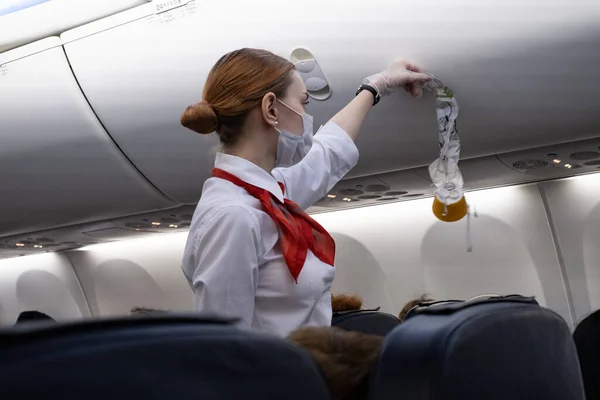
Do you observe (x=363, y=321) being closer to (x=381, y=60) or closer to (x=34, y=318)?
(x=381, y=60)

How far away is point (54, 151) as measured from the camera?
3943 millimetres

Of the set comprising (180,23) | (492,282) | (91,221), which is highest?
(180,23)

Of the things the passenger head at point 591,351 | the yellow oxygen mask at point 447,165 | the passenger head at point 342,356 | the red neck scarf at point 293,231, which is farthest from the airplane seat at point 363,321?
the passenger head at point 342,356

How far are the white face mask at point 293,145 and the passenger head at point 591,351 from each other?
1097 millimetres

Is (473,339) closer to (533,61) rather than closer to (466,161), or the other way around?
(533,61)

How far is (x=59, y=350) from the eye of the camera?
0.66 meters

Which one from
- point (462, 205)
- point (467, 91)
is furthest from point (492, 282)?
point (467, 91)

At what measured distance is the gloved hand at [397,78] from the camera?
2.81 metres

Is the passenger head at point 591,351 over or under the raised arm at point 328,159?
under

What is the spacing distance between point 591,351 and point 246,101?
1.42 metres

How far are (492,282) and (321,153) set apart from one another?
120 inches

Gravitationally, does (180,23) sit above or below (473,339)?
above

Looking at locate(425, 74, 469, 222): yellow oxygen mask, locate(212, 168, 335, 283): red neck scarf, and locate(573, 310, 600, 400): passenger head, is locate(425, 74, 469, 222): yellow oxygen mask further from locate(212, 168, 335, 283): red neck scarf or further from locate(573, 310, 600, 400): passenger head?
locate(212, 168, 335, 283): red neck scarf

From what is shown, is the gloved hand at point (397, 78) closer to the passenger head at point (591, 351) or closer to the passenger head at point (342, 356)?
the passenger head at point (591, 351)
